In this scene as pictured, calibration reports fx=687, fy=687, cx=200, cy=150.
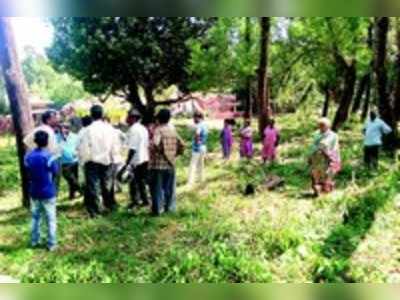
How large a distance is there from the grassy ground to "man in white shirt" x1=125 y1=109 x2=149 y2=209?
405mm

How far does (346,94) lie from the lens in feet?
62.5

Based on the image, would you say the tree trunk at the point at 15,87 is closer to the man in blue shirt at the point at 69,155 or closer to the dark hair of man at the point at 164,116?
the man in blue shirt at the point at 69,155

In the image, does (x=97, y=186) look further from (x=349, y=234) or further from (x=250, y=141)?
(x=250, y=141)

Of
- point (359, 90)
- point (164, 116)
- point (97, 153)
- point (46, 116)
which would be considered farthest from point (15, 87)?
point (359, 90)

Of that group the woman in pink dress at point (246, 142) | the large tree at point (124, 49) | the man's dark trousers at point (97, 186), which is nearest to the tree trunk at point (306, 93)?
the large tree at point (124, 49)

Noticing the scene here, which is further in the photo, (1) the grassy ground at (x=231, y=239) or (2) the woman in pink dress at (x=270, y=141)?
(2) the woman in pink dress at (x=270, y=141)

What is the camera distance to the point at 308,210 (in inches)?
320

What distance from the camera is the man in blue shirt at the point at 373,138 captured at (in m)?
10.4

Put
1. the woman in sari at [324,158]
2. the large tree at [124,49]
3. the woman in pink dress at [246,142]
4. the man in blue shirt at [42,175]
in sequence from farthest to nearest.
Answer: the large tree at [124,49], the woman in pink dress at [246,142], the woman in sari at [324,158], the man in blue shirt at [42,175]

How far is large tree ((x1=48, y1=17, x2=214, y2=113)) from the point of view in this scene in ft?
74.9

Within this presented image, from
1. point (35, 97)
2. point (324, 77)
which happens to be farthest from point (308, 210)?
point (35, 97)

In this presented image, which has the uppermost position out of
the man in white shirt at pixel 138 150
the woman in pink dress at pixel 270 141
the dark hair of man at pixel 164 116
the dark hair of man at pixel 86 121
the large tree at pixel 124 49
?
the large tree at pixel 124 49

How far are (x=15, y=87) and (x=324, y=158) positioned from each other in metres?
3.91

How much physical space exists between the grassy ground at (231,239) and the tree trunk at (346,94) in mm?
8955
